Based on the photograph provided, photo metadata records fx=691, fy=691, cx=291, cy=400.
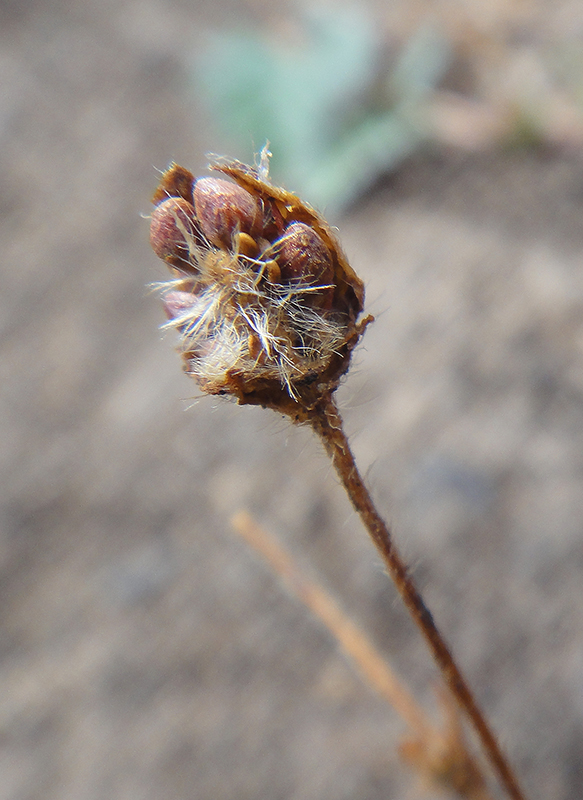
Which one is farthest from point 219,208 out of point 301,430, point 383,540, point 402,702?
point 301,430

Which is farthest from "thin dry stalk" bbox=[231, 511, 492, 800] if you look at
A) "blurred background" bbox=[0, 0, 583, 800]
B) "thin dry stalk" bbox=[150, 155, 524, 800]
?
"thin dry stalk" bbox=[150, 155, 524, 800]

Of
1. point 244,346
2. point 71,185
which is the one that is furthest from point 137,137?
point 244,346

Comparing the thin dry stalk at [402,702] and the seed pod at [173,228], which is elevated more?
the seed pod at [173,228]

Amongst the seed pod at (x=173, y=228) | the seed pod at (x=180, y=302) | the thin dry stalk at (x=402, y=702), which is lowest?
the thin dry stalk at (x=402, y=702)

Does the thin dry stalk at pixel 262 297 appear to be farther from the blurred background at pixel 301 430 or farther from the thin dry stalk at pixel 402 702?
the thin dry stalk at pixel 402 702

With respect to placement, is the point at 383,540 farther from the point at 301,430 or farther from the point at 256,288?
the point at 301,430

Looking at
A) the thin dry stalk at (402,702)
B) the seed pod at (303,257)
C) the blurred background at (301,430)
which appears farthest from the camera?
the blurred background at (301,430)

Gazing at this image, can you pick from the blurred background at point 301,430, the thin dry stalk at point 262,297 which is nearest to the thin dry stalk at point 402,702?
the blurred background at point 301,430

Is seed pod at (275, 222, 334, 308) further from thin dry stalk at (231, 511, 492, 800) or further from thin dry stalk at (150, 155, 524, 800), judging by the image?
thin dry stalk at (231, 511, 492, 800)
